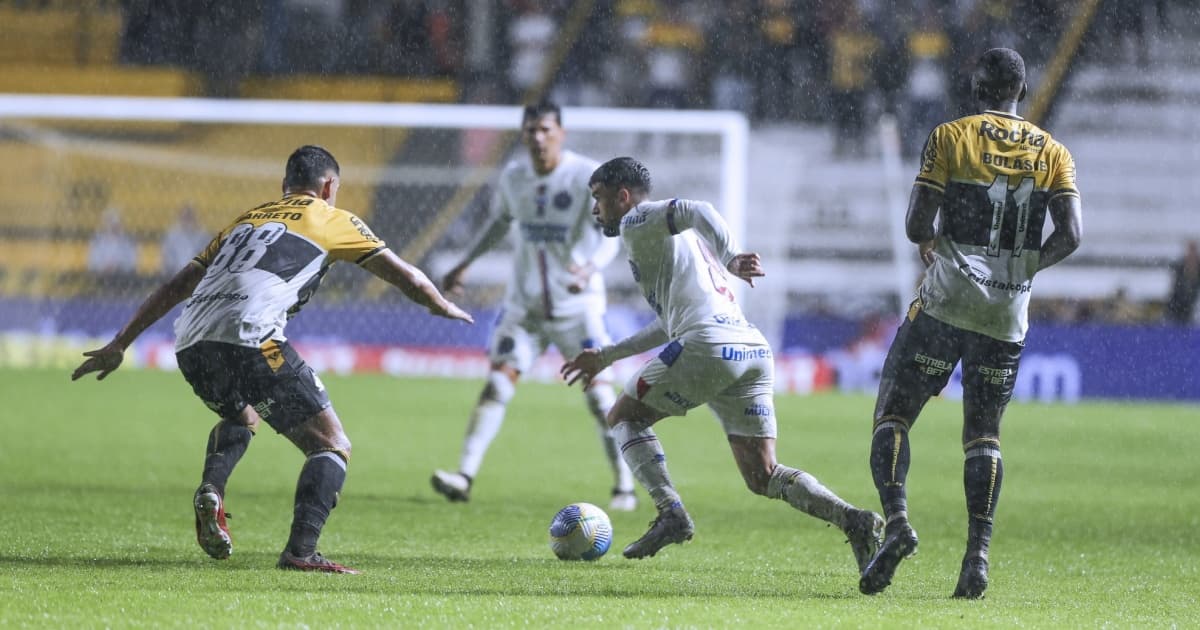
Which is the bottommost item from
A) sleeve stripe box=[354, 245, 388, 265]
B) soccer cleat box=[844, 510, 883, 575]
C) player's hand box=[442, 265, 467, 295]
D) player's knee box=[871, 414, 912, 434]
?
soccer cleat box=[844, 510, 883, 575]

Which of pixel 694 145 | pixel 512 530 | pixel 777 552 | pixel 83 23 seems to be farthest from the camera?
pixel 83 23

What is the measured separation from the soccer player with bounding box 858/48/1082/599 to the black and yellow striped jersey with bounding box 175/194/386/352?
2.13 metres

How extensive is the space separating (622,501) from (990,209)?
3718 millimetres

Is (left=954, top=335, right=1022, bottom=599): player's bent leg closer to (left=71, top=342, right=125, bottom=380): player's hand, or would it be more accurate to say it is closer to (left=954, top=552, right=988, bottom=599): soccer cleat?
(left=954, top=552, right=988, bottom=599): soccer cleat

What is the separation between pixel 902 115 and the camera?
2417 cm

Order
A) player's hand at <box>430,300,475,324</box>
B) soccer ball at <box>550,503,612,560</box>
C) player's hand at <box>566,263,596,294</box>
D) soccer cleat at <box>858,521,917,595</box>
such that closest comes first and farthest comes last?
soccer cleat at <box>858,521,917,595</box>, player's hand at <box>430,300,475,324</box>, soccer ball at <box>550,503,612,560</box>, player's hand at <box>566,263,596,294</box>

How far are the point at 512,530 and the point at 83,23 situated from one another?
901 inches

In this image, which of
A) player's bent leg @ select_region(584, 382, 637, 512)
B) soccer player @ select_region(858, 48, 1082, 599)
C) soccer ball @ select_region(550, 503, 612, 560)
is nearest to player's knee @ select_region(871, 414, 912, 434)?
soccer player @ select_region(858, 48, 1082, 599)

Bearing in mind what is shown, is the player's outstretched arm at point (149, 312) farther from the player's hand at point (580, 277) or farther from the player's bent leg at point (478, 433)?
the player's bent leg at point (478, 433)

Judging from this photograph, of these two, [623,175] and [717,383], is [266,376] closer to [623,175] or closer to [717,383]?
[623,175]

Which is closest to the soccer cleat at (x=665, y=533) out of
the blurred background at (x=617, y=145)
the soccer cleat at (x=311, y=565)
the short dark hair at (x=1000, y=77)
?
the soccer cleat at (x=311, y=565)

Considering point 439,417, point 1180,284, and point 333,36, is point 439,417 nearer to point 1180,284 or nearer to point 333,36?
point 1180,284

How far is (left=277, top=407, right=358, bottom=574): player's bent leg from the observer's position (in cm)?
598

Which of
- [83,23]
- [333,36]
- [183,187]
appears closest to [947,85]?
[333,36]
